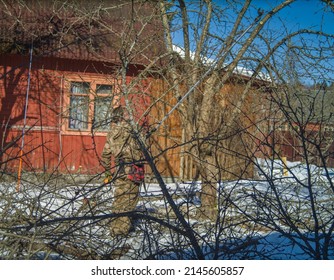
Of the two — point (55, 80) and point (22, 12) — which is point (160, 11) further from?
point (22, 12)

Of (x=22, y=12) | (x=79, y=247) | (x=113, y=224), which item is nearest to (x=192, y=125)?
(x=113, y=224)

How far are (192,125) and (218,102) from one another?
5.83 feet

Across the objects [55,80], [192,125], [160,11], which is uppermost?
[160,11]

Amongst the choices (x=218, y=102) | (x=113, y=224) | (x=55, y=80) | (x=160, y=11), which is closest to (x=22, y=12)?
(x=55, y=80)

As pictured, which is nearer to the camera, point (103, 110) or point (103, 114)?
point (103, 110)

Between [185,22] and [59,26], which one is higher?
[59,26]

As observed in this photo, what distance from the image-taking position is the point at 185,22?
6.83 m

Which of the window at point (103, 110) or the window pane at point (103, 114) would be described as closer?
the window pane at point (103, 114)

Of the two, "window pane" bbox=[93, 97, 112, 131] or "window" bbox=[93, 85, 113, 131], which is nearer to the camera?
"window pane" bbox=[93, 97, 112, 131]

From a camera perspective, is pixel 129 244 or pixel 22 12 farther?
pixel 22 12

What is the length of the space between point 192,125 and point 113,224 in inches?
127
